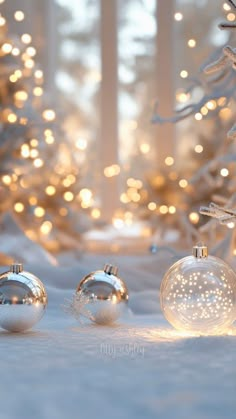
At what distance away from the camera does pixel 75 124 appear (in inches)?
189

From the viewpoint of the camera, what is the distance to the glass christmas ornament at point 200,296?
1.64 metres

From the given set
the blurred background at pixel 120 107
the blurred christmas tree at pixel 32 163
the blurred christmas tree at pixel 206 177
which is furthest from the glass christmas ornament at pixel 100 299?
the blurred background at pixel 120 107

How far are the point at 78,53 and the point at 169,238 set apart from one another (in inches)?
61.3

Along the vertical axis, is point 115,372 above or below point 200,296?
below

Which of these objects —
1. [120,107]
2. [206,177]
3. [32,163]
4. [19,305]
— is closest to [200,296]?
[19,305]

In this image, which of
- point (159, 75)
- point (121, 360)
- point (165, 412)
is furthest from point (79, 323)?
point (159, 75)

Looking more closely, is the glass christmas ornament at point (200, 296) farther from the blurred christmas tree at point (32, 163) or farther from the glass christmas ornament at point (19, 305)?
the blurred christmas tree at point (32, 163)

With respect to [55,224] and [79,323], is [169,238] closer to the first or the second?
[55,224]

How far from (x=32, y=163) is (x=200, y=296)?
1.73m

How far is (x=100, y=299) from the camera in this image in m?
1.80

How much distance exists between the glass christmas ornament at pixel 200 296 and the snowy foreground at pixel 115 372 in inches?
1.9

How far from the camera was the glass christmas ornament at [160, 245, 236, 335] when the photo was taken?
1.64m

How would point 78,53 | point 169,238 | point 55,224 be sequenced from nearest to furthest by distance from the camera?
point 55,224 < point 169,238 < point 78,53

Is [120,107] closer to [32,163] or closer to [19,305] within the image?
[32,163]
